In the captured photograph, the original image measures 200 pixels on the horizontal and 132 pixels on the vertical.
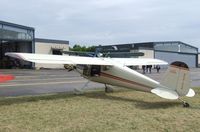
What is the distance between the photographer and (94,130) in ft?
25.6

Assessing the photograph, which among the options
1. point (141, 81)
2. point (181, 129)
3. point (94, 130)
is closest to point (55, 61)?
point (141, 81)

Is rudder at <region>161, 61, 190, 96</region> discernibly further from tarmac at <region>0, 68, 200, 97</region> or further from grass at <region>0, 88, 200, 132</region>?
tarmac at <region>0, 68, 200, 97</region>

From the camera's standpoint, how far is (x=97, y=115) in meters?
9.62

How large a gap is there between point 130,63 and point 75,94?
4.00 meters

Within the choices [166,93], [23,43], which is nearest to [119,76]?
[166,93]

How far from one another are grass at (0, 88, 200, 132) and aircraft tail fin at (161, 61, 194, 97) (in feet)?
1.91

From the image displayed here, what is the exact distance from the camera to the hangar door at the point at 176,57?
77.8 meters

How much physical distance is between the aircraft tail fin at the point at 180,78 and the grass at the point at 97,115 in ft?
1.91

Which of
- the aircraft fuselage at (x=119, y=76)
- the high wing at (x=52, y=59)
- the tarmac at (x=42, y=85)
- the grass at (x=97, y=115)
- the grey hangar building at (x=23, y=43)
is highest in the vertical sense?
the grey hangar building at (x=23, y=43)

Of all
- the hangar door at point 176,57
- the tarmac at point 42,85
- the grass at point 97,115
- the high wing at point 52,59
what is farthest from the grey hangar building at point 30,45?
the grass at point 97,115

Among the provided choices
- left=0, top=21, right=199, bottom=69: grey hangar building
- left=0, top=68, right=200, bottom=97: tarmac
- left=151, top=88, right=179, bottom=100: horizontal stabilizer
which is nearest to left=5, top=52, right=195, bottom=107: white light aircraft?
left=151, top=88, right=179, bottom=100: horizontal stabilizer

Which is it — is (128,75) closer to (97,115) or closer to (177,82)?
(177,82)

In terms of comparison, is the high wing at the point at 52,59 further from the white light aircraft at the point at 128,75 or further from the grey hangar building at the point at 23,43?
the grey hangar building at the point at 23,43

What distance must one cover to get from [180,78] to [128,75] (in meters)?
2.73
